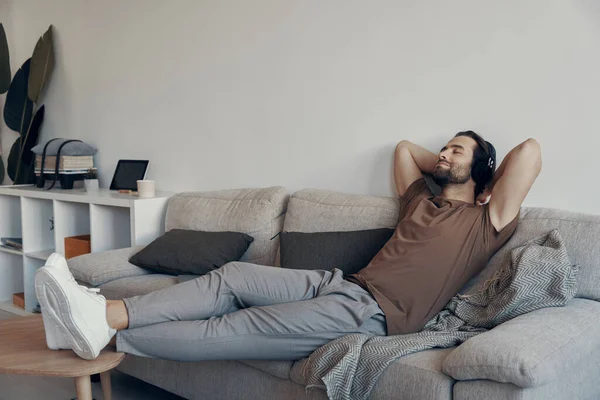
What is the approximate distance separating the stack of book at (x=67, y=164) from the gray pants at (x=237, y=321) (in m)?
A: 2.16

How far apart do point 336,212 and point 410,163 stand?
368 millimetres

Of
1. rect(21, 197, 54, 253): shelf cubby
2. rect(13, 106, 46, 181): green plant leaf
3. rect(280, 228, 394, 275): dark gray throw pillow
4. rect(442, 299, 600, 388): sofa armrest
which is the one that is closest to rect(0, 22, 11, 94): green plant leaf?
rect(13, 106, 46, 181): green plant leaf

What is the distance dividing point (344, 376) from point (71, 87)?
3.30m

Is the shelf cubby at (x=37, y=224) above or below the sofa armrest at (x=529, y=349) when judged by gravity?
below

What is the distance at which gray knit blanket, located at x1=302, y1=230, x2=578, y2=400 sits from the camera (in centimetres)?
179

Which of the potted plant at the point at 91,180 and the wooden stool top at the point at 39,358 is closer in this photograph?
the wooden stool top at the point at 39,358

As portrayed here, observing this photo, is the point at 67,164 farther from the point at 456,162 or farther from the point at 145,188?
the point at 456,162

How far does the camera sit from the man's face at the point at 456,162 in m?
2.31

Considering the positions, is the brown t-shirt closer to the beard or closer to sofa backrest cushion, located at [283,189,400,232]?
the beard

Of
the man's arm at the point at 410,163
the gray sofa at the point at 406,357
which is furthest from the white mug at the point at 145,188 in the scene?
the man's arm at the point at 410,163

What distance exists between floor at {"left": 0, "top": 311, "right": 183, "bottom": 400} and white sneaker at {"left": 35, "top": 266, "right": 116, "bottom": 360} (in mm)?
894

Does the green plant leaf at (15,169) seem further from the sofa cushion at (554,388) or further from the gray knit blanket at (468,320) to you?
the sofa cushion at (554,388)

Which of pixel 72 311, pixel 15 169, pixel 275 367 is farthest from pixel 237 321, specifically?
pixel 15 169

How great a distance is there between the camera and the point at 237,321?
2.02 meters
